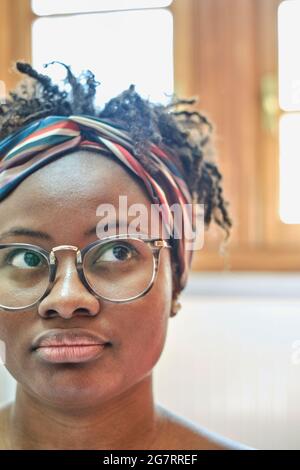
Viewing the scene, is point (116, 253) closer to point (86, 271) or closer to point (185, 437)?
point (86, 271)

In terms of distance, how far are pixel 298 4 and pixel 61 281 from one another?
1.42ft

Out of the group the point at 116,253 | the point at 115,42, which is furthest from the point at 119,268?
the point at 115,42

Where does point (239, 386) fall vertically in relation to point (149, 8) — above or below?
below

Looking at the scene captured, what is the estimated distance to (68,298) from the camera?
1.52 feet

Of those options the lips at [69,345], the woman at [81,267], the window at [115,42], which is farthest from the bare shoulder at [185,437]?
the window at [115,42]

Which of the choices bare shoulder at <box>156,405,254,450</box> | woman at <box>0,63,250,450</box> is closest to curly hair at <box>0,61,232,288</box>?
woman at <box>0,63,250,450</box>

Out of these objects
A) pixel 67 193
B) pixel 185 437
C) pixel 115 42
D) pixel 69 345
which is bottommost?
pixel 185 437

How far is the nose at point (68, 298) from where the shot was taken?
464 millimetres

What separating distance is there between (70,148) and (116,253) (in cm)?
10

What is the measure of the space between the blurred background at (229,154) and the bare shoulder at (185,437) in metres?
0.03

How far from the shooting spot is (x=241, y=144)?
791 mm
